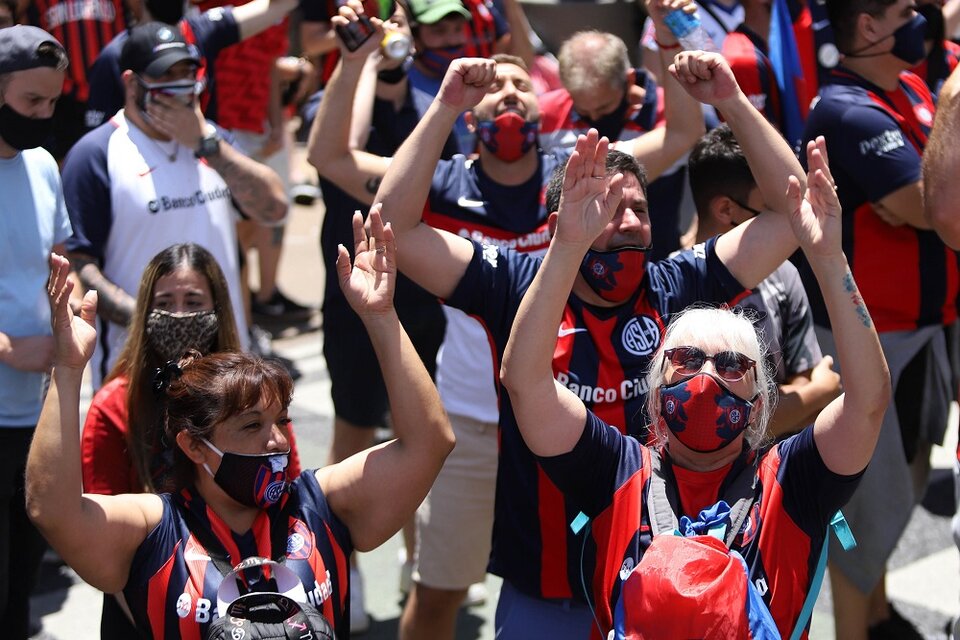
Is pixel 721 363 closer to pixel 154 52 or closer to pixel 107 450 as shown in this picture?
pixel 107 450

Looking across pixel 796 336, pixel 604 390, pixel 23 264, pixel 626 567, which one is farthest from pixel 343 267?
pixel 796 336

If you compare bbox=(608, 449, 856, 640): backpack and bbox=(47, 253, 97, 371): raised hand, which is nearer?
bbox=(608, 449, 856, 640): backpack

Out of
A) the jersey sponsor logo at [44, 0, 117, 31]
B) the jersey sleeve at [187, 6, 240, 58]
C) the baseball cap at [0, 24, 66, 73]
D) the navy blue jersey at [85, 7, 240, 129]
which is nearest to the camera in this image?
the baseball cap at [0, 24, 66, 73]

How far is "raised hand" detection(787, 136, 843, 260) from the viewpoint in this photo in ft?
8.07

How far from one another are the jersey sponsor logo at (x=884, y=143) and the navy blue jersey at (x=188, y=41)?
2.28 metres

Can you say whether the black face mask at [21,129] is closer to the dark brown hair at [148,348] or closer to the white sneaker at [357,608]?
the dark brown hair at [148,348]

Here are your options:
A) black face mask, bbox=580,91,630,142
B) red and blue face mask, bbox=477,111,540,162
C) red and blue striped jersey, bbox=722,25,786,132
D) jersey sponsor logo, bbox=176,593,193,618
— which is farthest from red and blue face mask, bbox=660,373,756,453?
red and blue striped jersey, bbox=722,25,786,132

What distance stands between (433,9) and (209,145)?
1147 millimetres

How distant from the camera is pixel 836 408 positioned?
2.43 m

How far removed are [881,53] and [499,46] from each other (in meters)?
2.10

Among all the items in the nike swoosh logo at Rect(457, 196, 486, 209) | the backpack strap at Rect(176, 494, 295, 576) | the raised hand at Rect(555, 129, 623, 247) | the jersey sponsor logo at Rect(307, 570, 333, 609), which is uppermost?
the raised hand at Rect(555, 129, 623, 247)

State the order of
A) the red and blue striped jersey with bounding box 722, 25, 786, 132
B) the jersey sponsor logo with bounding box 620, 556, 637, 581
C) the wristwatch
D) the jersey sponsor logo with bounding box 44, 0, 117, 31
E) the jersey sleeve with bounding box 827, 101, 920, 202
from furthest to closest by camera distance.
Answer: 1. the jersey sponsor logo with bounding box 44, 0, 117, 31
2. the red and blue striped jersey with bounding box 722, 25, 786, 132
3. the wristwatch
4. the jersey sleeve with bounding box 827, 101, 920, 202
5. the jersey sponsor logo with bounding box 620, 556, 637, 581

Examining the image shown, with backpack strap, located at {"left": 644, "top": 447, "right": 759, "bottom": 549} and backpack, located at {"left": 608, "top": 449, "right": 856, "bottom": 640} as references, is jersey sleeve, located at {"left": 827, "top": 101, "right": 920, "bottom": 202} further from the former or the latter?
backpack, located at {"left": 608, "top": 449, "right": 856, "bottom": 640}

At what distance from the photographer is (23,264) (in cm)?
354
